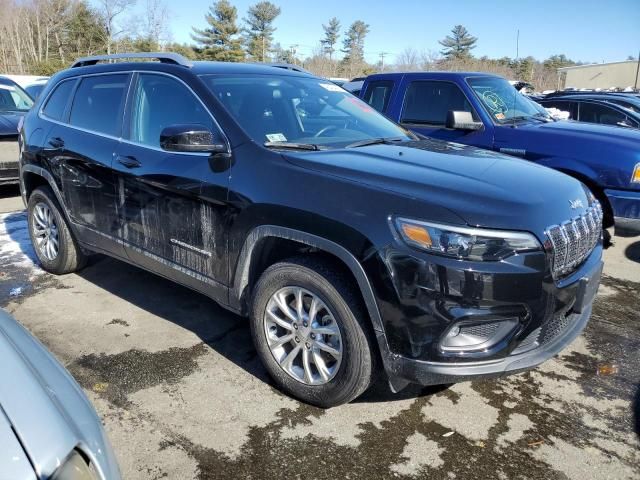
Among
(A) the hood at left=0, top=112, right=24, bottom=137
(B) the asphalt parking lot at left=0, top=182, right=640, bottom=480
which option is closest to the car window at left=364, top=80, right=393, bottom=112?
(B) the asphalt parking lot at left=0, top=182, right=640, bottom=480

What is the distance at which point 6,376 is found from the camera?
143 cm

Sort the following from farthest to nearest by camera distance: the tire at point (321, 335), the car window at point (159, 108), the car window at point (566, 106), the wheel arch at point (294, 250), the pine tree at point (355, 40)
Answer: the pine tree at point (355, 40), the car window at point (566, 106), the car window at point (159, 108), the tire at point (321, 335), the wheel arch at point (294, 250)

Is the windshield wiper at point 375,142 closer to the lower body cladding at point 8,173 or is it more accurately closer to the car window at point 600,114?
the lower body cladding at point 8,173

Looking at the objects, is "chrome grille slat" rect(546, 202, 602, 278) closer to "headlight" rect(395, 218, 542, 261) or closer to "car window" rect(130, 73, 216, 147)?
"headlight" rect(395, 218, 542, 261)

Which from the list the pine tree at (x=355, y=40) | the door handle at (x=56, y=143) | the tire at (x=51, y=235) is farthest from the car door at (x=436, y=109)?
the pine tree at (x=355, y=40)

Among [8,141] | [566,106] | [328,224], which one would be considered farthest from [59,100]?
[566,106]

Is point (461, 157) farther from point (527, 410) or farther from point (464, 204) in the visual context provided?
point (527, 410)

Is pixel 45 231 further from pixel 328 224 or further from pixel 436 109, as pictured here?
pixel 436 109

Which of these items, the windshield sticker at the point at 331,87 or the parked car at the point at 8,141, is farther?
the parked car at the point at 8,141

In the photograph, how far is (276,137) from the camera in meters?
3.20

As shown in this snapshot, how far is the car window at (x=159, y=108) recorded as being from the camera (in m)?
3.37

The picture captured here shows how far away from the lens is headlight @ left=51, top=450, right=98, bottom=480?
47.6 inches

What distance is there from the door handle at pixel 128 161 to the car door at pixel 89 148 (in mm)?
119

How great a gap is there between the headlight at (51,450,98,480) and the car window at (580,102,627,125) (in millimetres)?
10374
